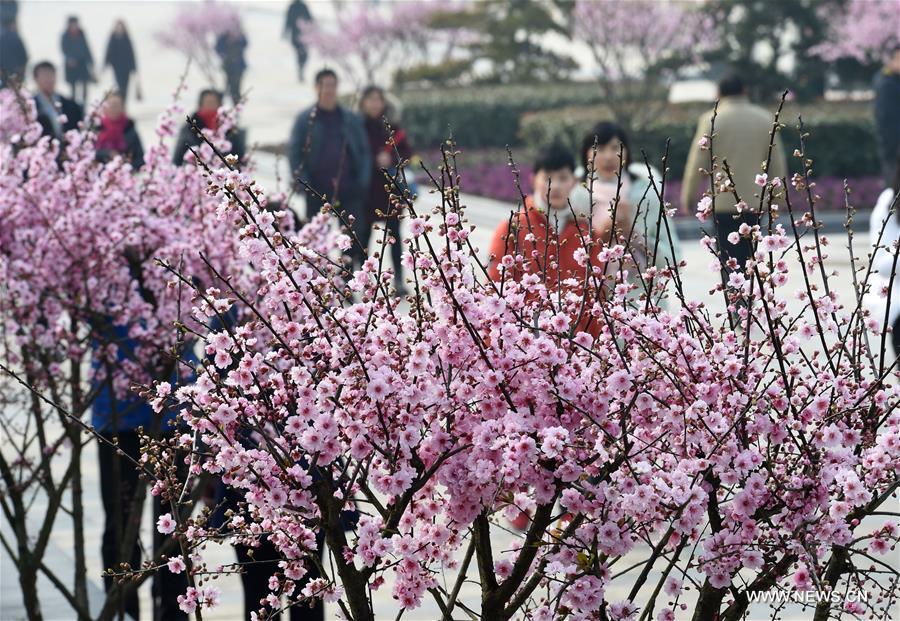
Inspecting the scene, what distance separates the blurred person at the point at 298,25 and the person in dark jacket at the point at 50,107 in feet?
99.7

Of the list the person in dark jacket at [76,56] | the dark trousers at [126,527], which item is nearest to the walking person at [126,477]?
the dark trousers at [126,527]

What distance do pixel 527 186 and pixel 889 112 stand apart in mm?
8779

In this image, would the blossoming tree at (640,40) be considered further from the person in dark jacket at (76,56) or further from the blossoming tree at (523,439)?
the blossoming tree at (523,439)

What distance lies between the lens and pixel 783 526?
2.82 m

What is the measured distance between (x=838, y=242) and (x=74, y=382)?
12675mm

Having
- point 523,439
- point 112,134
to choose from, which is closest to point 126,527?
point 523,439

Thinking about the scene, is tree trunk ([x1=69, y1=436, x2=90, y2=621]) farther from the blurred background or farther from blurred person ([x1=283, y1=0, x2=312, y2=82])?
blurred person ([x1=283, y1=0, x2=312, y2=82])

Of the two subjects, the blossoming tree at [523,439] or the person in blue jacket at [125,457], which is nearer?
the blossoming tree at [523,439]

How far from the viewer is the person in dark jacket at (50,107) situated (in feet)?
35.0

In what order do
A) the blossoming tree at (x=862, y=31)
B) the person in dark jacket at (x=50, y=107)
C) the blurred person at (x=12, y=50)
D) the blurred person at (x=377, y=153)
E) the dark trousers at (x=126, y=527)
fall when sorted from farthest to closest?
the blurred person at (x=12, y=50), the blossoming tree at (x=862, y=31), the blurred person at (x=377, y=153), the person in dark jacket at (x=50, y=107), the dark trousers at (x=126, y=527)

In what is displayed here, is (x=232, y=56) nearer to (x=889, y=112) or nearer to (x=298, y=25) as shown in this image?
(x=298, y=25)

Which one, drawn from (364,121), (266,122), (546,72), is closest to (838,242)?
(364,121)

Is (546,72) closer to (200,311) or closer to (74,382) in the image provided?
(74,382)

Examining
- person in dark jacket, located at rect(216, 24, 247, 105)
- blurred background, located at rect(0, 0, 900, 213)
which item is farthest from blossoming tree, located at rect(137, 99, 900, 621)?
person in dark jacket, located at rect(216, 24, 247, 105)
